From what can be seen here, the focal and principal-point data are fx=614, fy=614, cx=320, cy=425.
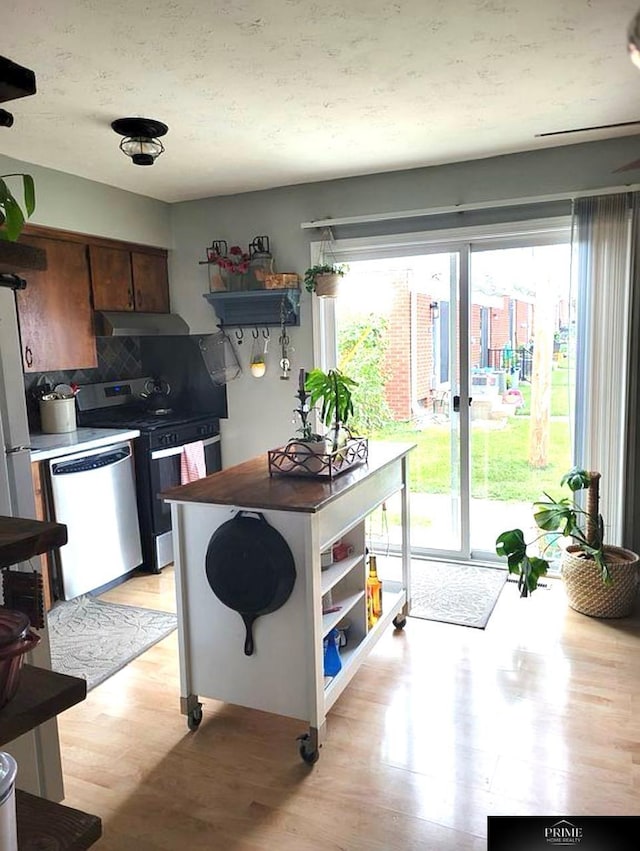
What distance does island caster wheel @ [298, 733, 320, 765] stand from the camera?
7.02 feet

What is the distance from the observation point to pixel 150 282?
14.2ft

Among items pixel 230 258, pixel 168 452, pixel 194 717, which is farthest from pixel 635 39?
pixel 230 258

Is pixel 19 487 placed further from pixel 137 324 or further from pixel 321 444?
pixel 137 324

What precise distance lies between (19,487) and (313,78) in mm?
1861

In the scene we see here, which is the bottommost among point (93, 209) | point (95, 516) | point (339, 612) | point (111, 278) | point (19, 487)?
point (339, 612)

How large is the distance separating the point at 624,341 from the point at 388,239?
1492 millimetres

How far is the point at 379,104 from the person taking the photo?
2.67 meters

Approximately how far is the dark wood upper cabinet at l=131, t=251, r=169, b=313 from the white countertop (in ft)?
3.09

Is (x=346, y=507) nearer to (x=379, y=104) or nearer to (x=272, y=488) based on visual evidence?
(x=272, y=488)

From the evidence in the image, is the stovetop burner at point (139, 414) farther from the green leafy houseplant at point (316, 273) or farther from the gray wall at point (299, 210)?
the green leafy houseplant at point (316, 273)

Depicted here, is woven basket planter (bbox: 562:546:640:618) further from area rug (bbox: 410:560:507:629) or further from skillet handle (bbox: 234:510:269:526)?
skillet handle (bbox: 234:510:269:526)

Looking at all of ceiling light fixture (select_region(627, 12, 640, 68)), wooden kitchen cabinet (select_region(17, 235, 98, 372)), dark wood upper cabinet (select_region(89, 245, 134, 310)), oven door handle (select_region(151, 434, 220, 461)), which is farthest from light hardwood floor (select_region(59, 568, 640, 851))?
dark wood upper cabinet (select_region(89, 245, 134, 310))

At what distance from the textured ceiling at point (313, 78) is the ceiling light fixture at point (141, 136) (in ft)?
0.23

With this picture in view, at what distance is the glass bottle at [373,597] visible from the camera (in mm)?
2795
